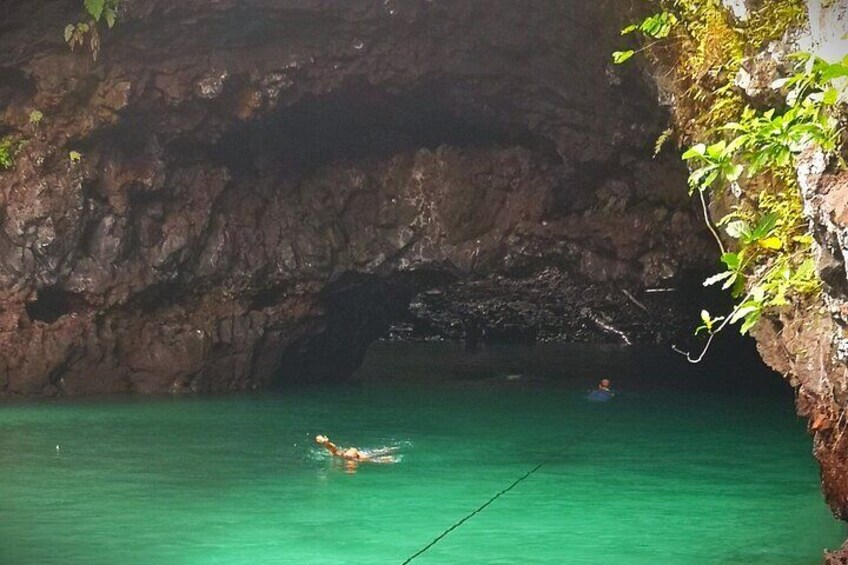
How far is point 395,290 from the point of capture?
18.3 m

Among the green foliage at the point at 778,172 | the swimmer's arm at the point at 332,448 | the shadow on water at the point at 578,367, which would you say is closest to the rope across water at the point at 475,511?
the swimmer's arm at the point at 332,448

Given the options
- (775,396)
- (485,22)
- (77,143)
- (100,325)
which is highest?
(485,22)

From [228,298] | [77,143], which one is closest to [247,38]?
[77,143]

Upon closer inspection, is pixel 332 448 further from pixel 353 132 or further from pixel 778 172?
pixel 353 132

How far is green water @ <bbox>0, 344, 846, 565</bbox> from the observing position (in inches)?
275

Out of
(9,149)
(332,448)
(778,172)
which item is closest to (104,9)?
(9,149)

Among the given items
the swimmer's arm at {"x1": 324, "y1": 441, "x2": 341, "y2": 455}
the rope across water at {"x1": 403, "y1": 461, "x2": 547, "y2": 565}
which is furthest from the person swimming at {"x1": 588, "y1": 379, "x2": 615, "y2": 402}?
the swimmer's arm at {"x1": 324, "y1": 441, "x2": 341, "y2": 455}

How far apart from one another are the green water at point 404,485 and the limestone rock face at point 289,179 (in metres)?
1.64

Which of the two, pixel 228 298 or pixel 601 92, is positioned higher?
pixel 601 92

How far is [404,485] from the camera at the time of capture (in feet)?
29.6

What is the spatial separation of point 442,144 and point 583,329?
8.73 metres

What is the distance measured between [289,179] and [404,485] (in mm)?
8295

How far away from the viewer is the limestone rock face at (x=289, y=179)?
44.4 ft

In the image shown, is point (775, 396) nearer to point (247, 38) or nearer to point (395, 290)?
point (395, 290)
